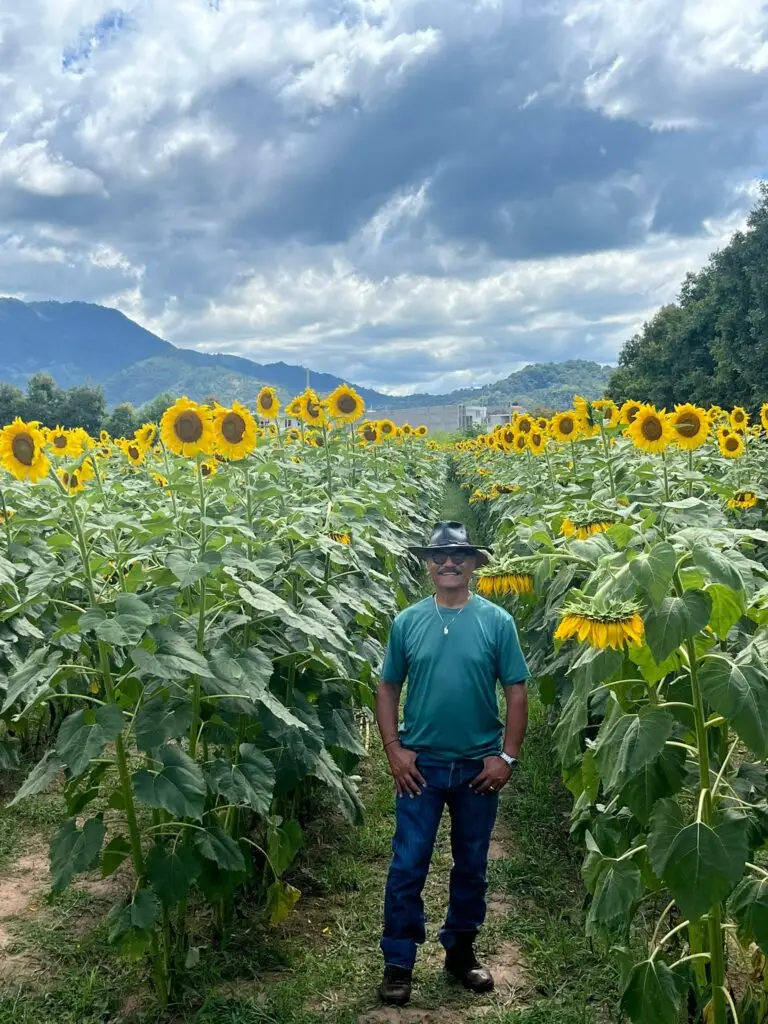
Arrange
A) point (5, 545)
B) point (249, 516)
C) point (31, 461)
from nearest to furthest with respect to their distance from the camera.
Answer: point (31, 461)
point (249, 516)
point (5, 545)

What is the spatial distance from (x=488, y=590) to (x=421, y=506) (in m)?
8.69

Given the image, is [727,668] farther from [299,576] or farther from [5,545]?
[5,545]

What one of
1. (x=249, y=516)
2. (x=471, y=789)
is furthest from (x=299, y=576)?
(x=471, y=789)

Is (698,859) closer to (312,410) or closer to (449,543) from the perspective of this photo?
(449,543)

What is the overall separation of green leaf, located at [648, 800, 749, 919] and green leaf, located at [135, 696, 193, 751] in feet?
4.99

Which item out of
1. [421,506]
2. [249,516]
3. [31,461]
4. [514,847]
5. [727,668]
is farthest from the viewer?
[421,506]

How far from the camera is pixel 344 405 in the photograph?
25.8 ft

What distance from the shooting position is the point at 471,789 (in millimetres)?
3652

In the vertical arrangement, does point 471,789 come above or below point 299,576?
below

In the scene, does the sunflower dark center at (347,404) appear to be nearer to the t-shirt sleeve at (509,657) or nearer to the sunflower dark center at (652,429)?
the sunflower dark center at (652,429)

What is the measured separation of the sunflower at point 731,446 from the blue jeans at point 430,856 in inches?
209

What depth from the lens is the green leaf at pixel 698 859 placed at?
91.4 inches

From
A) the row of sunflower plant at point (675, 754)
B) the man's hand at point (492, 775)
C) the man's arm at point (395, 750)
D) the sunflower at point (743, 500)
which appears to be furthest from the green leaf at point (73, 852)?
the sunflower at point (743, 500)

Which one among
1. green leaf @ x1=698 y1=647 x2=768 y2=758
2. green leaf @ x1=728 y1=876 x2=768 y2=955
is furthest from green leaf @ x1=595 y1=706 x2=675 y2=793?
green leaf @ x1=728 y1=876 x2=768 y2=955
